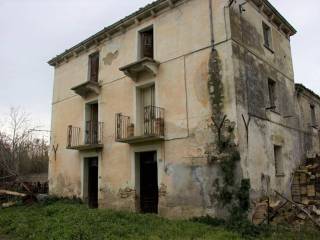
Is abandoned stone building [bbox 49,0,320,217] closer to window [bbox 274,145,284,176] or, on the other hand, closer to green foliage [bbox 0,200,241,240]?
window [bbox 274,145,284,176]

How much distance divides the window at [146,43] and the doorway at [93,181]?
545cm

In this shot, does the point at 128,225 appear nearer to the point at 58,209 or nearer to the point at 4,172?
the point at 58,209

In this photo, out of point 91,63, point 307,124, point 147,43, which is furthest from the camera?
point 91,63

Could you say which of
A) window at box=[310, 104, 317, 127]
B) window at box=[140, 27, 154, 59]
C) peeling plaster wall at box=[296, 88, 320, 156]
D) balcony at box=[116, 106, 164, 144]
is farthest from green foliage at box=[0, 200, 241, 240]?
window at box=[310, 104, 317, 127]

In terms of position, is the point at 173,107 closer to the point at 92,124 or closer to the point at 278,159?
the point at 278,159

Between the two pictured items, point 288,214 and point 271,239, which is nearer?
point 271,239

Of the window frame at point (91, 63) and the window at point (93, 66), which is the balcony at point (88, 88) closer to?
the window frame at point (91, 63)

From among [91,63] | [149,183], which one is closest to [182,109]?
[149,183]

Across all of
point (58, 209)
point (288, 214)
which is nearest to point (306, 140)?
point (288, 214)

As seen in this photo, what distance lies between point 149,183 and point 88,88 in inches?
219

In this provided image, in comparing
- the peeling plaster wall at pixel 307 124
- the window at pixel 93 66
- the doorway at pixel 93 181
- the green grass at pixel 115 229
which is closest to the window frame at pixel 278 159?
the peeling plaster wall at pixel 307 124

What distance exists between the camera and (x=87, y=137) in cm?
1563

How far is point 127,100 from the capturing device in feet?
44.8

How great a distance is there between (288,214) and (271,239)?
8.71ft
